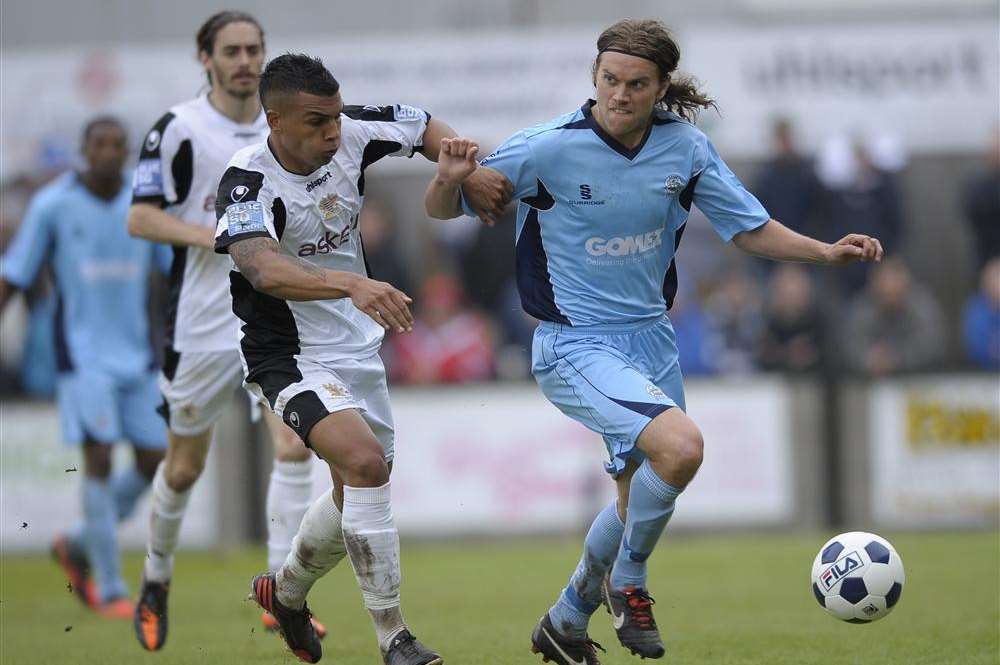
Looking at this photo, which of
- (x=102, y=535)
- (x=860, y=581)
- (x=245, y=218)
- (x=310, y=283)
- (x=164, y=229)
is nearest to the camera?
(x=310, y=283)

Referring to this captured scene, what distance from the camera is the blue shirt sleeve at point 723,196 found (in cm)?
676

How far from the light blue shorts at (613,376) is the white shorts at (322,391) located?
2.30ft

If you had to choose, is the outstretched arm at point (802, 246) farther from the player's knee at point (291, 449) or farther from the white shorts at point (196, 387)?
the white shorts at point (196, 387)

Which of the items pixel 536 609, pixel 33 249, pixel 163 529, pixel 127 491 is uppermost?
pixel 33 249

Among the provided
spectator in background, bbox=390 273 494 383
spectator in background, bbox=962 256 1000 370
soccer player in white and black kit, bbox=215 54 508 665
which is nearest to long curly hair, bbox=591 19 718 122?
soccer player in white and black kit, bbox=215 54 508 665

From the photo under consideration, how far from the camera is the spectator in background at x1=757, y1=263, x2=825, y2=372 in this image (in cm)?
1406

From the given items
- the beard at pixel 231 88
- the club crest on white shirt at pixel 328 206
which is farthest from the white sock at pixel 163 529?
the club crest on white shirt at pixel 328 206

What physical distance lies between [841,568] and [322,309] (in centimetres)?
249

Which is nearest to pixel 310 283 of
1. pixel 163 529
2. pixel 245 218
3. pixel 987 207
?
pixel 245 218

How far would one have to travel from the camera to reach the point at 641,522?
6477 millimetres

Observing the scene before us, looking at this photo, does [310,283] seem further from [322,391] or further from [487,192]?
[487,192]

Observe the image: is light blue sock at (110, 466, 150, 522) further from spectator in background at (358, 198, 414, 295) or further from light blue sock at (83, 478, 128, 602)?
spectator in background at (358, 198, 414, 295)

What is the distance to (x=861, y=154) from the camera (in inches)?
599

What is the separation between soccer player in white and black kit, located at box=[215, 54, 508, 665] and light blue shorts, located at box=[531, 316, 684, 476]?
72 centimetres
